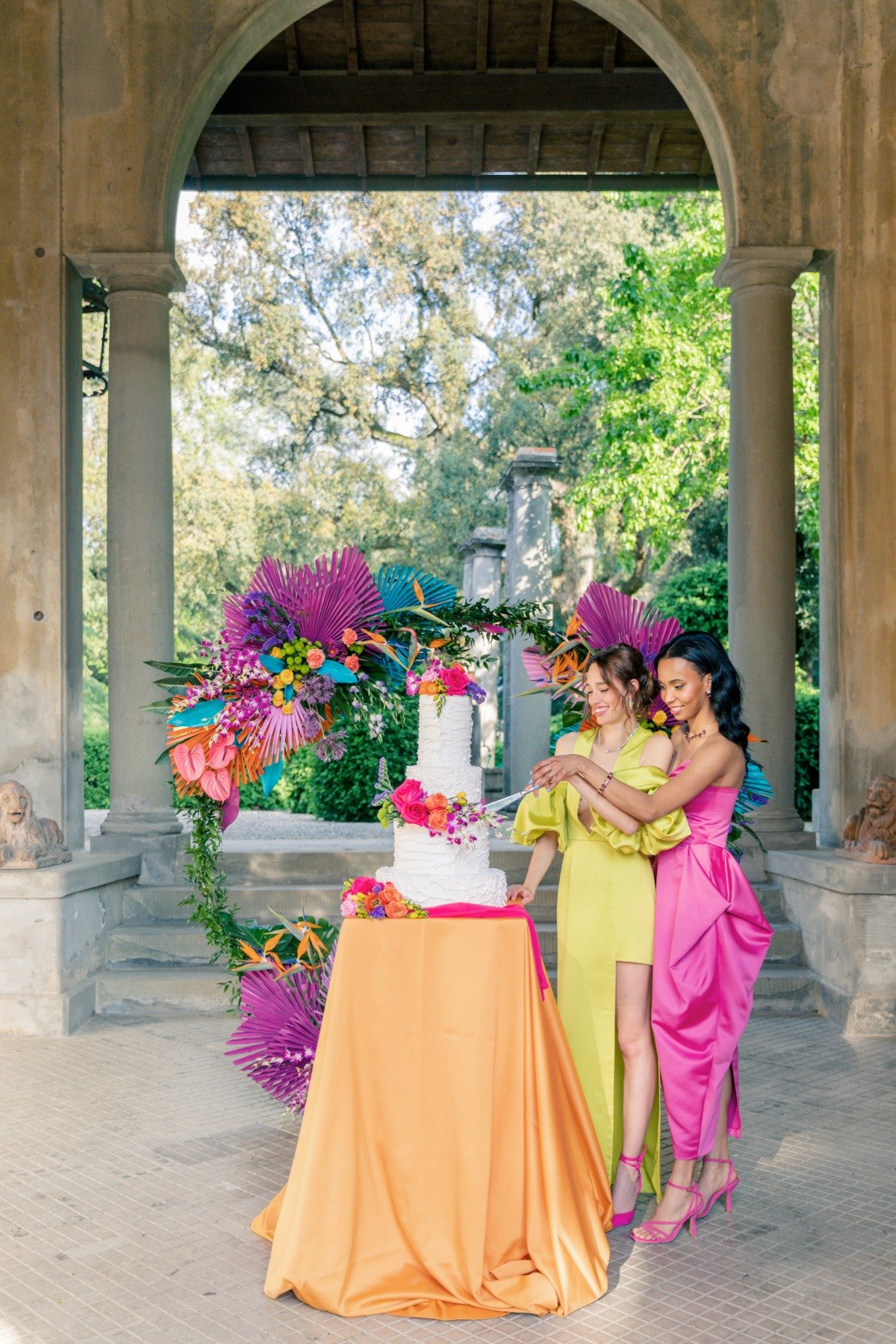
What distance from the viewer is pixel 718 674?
417 cm

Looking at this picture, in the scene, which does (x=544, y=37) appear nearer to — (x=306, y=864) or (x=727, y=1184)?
(x=306, y=864)

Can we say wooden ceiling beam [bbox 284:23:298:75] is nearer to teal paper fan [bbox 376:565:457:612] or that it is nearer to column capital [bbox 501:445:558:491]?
column capital [bbox 501:445:558:491]

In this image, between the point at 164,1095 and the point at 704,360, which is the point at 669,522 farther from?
the point at 164,1095

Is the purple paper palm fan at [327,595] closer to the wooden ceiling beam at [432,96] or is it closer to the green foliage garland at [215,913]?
the green foliage garland at [215,913]

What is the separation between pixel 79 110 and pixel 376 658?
4.66 m

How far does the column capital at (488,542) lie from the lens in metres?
17.1

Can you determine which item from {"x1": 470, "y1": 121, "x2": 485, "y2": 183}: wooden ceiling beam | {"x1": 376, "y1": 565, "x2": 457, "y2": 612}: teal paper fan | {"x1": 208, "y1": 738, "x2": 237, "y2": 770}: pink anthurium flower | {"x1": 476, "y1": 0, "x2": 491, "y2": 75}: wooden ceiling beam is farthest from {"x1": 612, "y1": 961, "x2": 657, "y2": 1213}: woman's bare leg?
{"x1": 470, "y1": 121, "x2": 485, "y2": 183}: wooden ceiling beam

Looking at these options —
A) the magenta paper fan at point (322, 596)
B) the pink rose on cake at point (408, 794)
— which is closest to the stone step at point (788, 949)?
the magenta paper fan at point (322, 596)

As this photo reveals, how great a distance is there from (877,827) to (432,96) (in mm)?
6562

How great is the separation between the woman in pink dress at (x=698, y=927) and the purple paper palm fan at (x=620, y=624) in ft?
3.27

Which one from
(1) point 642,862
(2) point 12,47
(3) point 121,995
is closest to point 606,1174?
(1) point 642,862

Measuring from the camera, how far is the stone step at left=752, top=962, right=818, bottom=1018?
6.94 metres

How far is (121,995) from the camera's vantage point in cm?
691

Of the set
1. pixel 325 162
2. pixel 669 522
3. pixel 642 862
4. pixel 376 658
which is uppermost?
pixel 325 162
